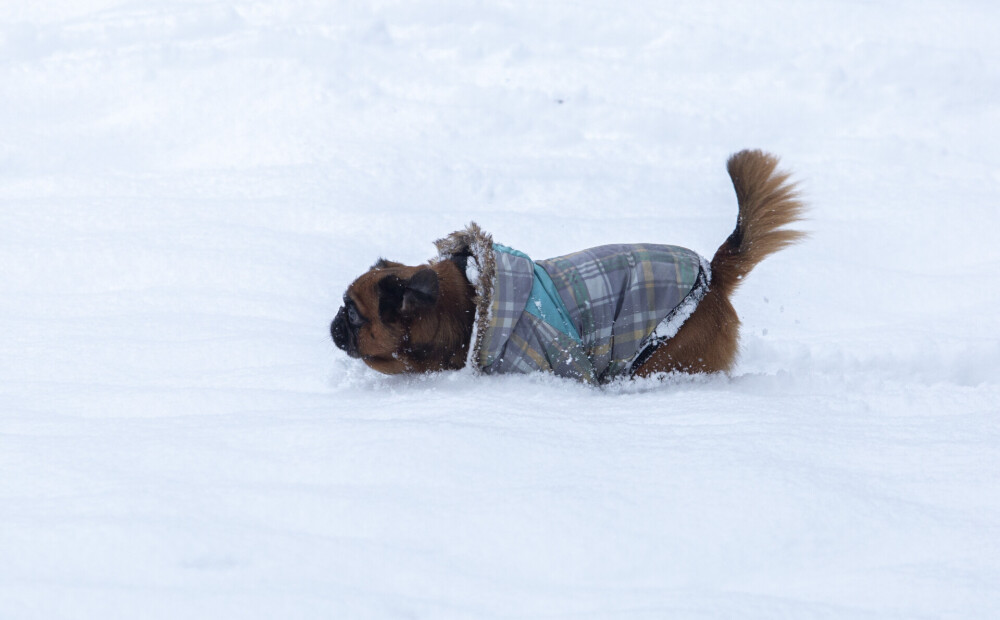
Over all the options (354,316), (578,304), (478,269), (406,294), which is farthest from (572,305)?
(354,316)

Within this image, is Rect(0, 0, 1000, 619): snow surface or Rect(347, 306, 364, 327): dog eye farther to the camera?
Rect(347, 306, 364, 327): dog eye

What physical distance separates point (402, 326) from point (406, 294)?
0.51ft

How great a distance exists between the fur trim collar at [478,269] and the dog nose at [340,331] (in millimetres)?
542

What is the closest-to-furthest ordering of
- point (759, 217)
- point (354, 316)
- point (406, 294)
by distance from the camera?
point (406, 294) < point (354, 316) < point (759, 217)

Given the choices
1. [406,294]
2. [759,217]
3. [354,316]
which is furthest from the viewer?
[759,217]

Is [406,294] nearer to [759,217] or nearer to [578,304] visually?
[578,304]

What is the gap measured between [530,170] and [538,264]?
2.20 metres

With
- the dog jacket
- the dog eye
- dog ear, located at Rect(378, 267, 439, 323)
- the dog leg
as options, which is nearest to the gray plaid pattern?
the dog jacket

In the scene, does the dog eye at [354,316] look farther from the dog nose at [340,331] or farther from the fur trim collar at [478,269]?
the fur trim collar at [478,269]

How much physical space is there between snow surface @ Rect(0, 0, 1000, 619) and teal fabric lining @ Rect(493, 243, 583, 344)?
0.25 m

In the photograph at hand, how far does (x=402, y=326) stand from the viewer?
10.5 feet

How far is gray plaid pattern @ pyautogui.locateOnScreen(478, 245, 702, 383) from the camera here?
312cm

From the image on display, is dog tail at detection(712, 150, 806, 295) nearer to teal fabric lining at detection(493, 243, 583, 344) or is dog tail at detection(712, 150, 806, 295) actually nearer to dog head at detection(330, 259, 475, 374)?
teal fabric lining at detection(493, 243, 583, 344)

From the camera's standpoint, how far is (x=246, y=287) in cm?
393
